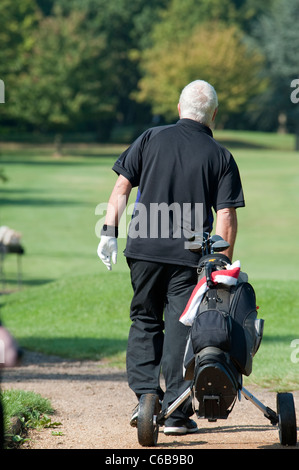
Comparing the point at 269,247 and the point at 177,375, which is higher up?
the point at 177,375

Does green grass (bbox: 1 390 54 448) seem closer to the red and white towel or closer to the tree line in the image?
the red and white towel

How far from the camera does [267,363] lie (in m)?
8.41

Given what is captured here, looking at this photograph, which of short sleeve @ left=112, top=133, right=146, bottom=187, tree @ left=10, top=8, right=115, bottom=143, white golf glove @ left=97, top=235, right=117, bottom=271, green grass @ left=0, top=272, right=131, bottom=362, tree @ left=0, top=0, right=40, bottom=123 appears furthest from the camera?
tree @ left=10, top=8, right=115, bottom=143

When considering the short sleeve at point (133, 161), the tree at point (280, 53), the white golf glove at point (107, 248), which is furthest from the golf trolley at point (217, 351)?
the tree at point (280, 53)

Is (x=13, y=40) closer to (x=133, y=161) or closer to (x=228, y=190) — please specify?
(x=133, y=161)

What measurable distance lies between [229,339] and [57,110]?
197 ft

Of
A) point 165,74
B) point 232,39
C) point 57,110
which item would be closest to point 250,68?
point 232,39

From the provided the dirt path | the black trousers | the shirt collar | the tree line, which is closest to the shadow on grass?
the dirt path

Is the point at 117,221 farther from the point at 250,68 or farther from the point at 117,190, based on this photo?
the point at 250,68

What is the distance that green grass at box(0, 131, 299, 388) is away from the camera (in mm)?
10164

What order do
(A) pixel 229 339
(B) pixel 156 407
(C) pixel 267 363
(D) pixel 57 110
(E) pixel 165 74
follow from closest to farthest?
(A) pixel 229 339, (B) pixel 156 407, (C) pixel 267 363, (D) pixel 57 110, (E) pixel 165 74

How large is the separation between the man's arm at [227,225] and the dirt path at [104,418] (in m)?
1.12

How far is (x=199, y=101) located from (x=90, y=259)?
54.8ft

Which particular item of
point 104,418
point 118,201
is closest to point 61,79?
point 104,418
